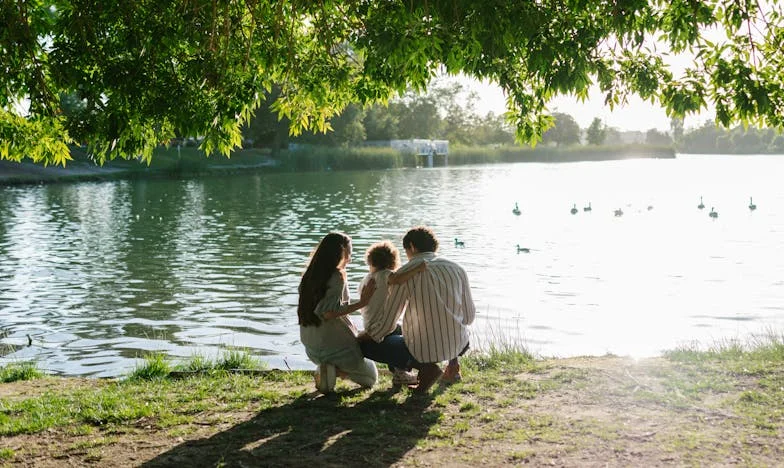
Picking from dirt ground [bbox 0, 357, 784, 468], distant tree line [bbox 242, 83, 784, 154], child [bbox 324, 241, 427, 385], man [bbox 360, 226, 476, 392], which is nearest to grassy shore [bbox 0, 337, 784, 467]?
dirt ground [bbox 0, 357, 784, 468]

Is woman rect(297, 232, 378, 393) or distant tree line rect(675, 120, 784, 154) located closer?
woman rect(297, 232, 378, 393)

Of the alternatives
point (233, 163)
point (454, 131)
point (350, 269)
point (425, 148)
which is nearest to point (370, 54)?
point (350, 269)

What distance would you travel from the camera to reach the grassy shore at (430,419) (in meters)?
4.94

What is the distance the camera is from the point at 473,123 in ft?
474

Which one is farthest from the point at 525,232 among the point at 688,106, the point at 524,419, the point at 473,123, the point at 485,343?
the point at 473,123

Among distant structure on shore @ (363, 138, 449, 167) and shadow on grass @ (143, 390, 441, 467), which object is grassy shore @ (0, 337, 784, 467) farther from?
distant structure on shore @ (363, 138, 449, 167)

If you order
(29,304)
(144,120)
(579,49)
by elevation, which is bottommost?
(29,304)

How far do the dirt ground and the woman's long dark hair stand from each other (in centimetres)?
77

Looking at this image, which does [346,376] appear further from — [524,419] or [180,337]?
[180,337]

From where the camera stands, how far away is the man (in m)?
6.42

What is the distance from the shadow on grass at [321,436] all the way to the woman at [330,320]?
290 millimetres

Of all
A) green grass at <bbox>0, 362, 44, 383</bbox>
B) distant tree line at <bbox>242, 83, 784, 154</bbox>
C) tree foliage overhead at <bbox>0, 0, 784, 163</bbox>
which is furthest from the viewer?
distant tree line at <bbox>242, 83, 784, 154</bbox>

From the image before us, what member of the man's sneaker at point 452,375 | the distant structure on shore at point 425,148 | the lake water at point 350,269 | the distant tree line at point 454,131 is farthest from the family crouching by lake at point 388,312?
the distant structure on shore at point 425,148

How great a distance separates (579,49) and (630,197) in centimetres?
3915
